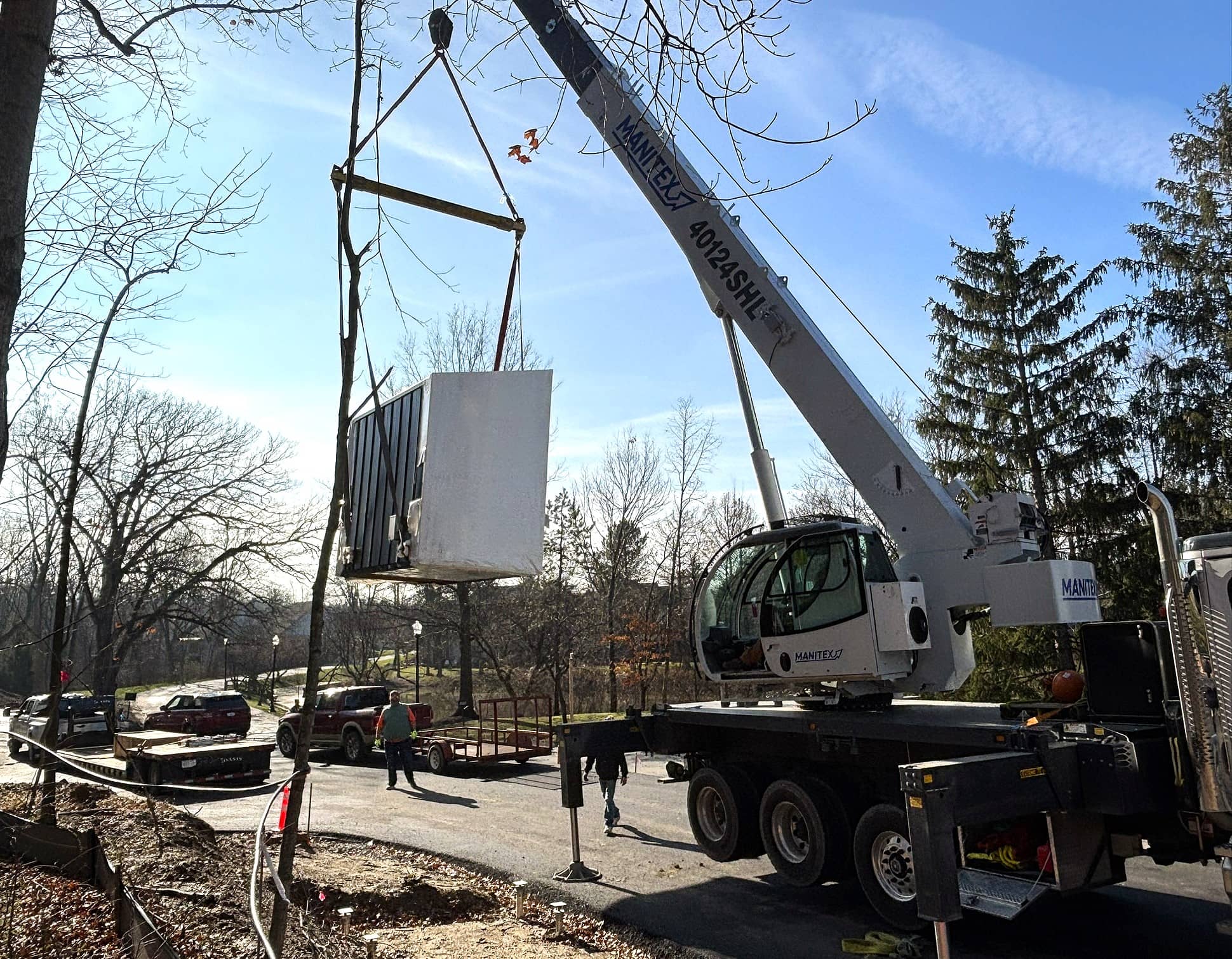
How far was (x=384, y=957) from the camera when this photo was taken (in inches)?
241

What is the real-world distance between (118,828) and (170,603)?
1025 inches

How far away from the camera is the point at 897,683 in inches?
328

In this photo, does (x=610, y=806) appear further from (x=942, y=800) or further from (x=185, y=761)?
(x=185, y=761)

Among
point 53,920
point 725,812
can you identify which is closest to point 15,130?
point 53,920

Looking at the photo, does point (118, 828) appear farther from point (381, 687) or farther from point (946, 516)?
point (381, 687)

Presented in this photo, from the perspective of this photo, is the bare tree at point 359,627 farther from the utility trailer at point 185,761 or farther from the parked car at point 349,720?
the utility trailer at point 185,761

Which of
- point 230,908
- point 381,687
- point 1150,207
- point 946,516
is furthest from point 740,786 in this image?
point 1150,207

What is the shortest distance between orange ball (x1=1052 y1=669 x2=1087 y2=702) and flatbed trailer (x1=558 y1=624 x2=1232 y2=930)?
0.73 feet

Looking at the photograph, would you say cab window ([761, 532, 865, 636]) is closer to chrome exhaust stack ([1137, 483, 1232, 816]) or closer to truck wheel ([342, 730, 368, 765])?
chrome exhaust stack ([1137, 483, 1232, 816])

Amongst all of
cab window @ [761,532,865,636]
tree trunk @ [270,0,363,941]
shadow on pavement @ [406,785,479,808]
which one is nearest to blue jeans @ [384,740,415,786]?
shadow on pavement @ [406,785,479,808]

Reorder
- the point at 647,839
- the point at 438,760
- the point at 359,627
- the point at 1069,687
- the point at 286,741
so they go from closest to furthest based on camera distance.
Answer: the point at 1069,687
the point at 647,839
the point at 438,760
the point at 286,741
the point at 359,627

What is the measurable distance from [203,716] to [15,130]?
907 inches

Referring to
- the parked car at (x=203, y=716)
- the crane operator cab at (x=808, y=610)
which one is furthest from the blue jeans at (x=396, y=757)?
the parked car at (x=203, y=716)

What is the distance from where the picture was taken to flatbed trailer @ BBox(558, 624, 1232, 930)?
5.62 m
